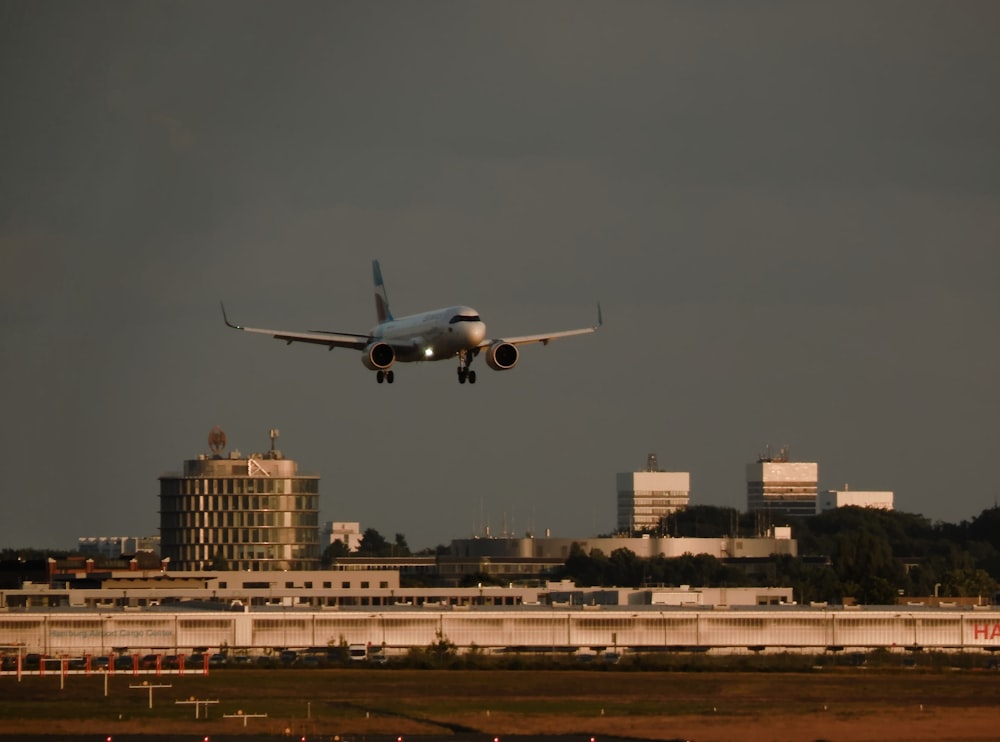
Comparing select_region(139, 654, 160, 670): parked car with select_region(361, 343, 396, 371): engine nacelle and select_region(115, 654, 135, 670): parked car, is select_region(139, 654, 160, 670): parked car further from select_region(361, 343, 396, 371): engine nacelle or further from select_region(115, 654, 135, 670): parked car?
select_region(361, 343, 396, 371): engine nacelle

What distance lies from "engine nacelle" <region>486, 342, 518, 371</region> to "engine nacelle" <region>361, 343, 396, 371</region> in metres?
6.28

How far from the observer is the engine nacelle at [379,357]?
123375 mm

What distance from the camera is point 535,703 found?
10219 cm

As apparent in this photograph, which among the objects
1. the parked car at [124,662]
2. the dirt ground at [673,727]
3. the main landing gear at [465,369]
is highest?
the main landing gear at [465,369]

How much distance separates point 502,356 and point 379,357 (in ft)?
25.4

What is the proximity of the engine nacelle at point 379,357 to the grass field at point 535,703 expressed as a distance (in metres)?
17.8

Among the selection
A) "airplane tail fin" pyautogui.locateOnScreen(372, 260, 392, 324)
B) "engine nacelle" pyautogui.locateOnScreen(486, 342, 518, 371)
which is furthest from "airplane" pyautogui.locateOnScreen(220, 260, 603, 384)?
"airplane tail fin" pyautogui.locateOnScreen(372, 260, 392, 324)

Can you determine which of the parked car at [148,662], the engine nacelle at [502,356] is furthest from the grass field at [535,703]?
the engine nacelle at [502,356]

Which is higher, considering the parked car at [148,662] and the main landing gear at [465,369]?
the main landing gear at [465,369]

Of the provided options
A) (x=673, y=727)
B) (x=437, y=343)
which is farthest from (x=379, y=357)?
(x=673, y=727)

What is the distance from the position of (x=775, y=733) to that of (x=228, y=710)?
2522cm

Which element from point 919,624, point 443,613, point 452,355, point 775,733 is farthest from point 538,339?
point 775,733

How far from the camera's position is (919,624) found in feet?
477

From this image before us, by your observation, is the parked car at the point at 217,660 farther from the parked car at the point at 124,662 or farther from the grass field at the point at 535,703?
the grass field at the point at 535,703
